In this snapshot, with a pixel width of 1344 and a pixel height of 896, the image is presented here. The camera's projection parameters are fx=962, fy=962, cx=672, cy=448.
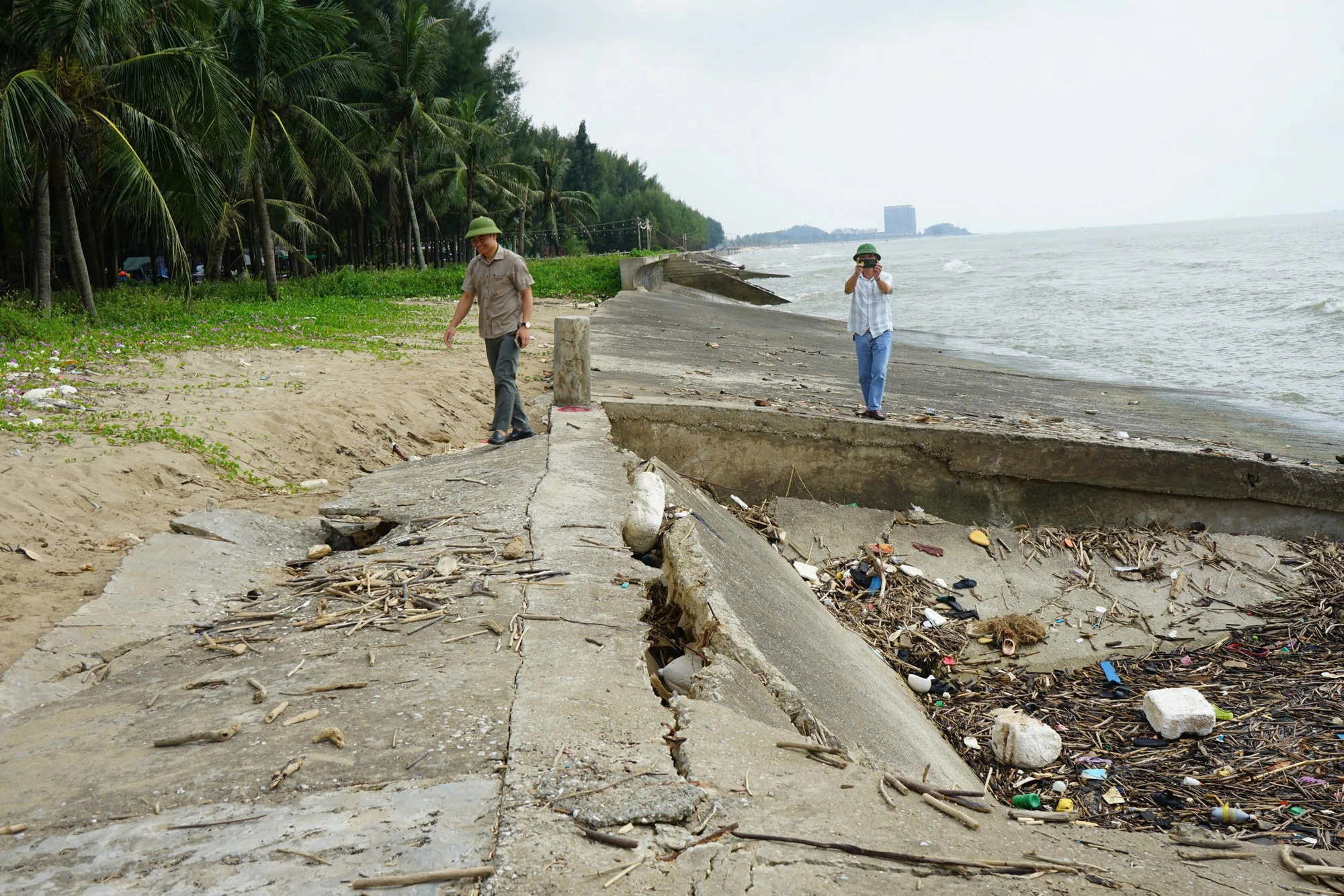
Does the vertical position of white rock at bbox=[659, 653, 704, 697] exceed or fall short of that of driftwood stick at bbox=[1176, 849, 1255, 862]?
it exceeds it

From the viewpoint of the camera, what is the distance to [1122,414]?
1205 cm

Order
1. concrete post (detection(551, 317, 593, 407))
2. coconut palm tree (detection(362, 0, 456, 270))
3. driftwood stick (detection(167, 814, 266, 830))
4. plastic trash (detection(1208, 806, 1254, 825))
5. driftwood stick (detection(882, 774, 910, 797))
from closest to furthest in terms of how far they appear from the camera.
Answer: driftwood stick (detection(167, 814, 266, 830))
driftwood stick (detection(882, 774, 910, 797))
plastic trash (detection(1208, 806, 1254, 825))
concrete post (detection(551, 317, 593, 407))
coconut palm tree (detection(362, 0, 456, 270))

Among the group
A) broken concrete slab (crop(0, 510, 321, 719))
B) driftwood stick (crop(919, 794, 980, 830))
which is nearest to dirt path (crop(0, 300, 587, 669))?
broken concrete slab (crop(0, 510, 321, 719))

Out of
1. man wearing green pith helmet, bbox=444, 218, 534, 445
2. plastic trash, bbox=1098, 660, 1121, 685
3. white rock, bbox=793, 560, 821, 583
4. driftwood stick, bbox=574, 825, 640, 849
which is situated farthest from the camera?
man wearing green pith helmet, bbox=444, 218, 534, 445

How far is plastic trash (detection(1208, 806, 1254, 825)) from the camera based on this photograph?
3971 millimetres

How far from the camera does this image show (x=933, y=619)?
250 inches

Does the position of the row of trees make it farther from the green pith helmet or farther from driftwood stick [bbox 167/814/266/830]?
driftwood stick [bbox 167/814/266/830]

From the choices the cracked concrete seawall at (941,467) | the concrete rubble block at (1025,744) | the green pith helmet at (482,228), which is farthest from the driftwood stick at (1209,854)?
the green pith helmet at (482,228)

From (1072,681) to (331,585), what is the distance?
4.24 meters

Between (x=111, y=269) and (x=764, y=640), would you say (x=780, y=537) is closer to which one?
(x=764, y=640)

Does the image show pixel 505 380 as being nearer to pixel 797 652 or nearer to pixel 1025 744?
pixel 797 652

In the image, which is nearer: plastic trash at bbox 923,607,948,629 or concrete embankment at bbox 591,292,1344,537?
plastic trash at bbox 923,607,948,629

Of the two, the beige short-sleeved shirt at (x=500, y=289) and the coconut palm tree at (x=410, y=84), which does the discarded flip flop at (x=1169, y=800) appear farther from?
the coconut palm tree at (x=410, y=84)

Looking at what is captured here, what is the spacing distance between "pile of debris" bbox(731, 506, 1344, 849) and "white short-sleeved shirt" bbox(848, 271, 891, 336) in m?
2.11
